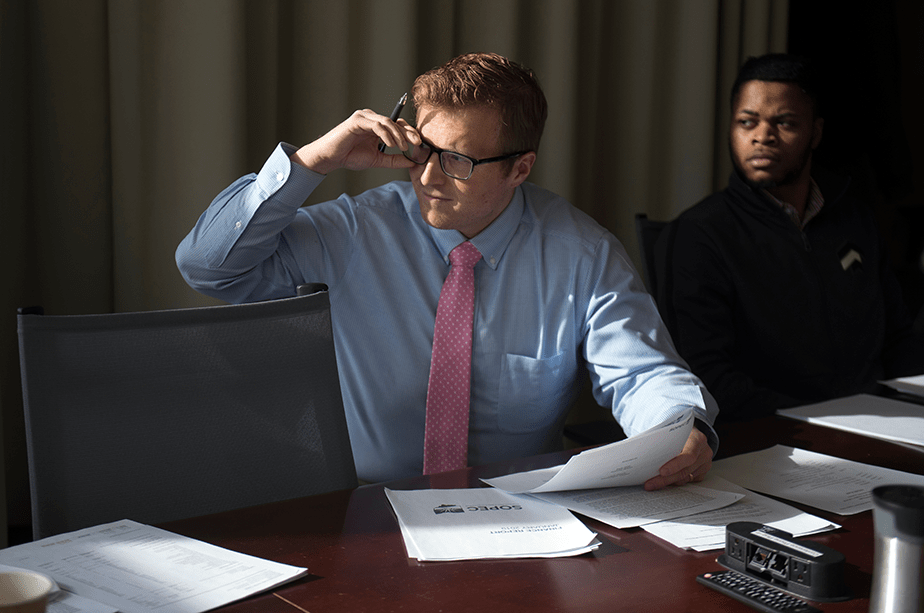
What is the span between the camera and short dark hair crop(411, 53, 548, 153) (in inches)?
58.9

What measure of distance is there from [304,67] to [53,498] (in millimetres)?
1578

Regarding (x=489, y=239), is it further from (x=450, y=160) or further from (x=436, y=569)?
(x=436, y=569)

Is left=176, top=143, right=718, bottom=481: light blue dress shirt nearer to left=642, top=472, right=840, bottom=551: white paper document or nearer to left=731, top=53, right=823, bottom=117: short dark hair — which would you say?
left=642, top=472, right=840, bottom=551: white paper document

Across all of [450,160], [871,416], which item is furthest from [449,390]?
[871,416]

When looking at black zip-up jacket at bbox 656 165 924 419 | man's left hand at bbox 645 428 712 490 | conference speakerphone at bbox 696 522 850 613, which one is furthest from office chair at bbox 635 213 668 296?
conference speakerphone at bbox 696 522 850 613

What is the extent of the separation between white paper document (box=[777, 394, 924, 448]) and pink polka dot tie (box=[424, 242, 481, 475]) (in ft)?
2.02

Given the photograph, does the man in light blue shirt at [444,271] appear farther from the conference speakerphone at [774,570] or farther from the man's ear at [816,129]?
the man's ear at [816,129]

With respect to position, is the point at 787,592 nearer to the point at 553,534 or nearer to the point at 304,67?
the point at 553,534

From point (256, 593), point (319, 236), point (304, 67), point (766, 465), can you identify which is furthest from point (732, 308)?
point (256, 593)

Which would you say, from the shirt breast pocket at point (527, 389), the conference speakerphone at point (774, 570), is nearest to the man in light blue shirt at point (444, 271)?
the shirt breast pocket at point (527, 389)

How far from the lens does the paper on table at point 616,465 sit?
3.46ft

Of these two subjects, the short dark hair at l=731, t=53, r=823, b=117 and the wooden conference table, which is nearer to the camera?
the wooden conference table

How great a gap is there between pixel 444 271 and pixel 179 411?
2.02 feet

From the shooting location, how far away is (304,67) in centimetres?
231
